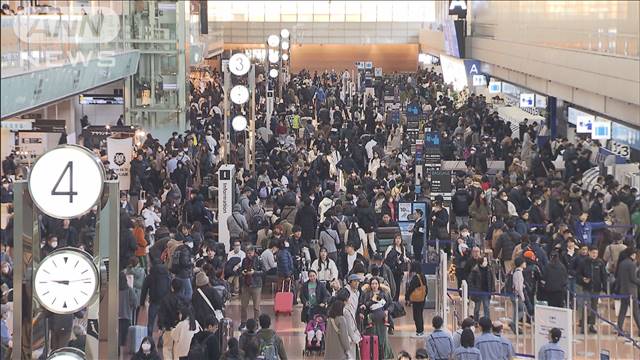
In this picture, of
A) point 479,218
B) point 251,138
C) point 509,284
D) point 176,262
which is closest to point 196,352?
point 176,262

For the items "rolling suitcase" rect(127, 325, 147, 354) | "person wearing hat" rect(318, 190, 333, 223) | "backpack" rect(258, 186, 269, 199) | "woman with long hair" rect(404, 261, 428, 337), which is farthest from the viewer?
"backpack" rect(258, 186, 269, 199)

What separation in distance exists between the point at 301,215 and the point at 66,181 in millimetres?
11345

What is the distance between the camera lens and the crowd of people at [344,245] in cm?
1439

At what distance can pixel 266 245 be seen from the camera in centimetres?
1928

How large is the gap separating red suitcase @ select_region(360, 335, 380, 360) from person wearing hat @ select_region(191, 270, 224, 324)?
1720 millimetres

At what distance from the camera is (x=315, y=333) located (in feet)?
54.5

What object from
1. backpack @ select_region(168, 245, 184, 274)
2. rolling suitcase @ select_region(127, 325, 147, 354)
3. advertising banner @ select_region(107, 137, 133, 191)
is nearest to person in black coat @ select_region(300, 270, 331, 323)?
backpack @ select_region(168, 245, 184, 274)

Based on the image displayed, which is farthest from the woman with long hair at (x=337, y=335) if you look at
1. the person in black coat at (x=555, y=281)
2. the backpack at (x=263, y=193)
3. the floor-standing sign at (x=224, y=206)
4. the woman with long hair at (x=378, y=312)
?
the backpack at (x=263, y=193)

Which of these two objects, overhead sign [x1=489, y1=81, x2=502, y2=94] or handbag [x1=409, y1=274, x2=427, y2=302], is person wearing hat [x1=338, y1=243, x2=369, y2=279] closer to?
handbag [x1=409, y1=274, x2=427, y2=302]

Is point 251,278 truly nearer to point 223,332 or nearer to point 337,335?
point 337,335

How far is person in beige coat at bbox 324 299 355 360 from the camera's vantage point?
1436 centimetres

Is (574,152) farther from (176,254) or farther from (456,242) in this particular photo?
(176,254)

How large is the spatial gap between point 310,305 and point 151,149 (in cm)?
1355

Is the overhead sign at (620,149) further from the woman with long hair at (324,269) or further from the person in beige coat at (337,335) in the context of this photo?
the person in beige coat at (337,335)
